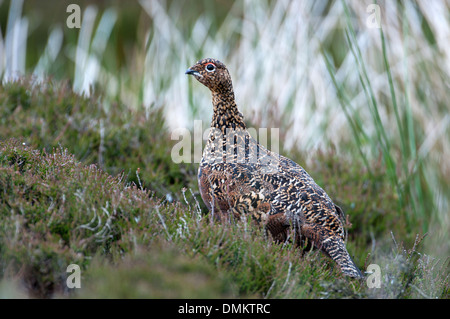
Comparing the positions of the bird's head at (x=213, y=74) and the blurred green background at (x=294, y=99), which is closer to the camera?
the bird's head at (x=213, y=74)

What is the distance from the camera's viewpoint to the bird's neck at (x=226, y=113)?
12.7 feet

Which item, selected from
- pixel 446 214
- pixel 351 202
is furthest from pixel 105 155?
pixel 446 214

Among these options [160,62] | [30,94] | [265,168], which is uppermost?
[160,62]

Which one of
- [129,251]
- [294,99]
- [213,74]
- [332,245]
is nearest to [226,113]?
[213,74]

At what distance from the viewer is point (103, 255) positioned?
2508 mm

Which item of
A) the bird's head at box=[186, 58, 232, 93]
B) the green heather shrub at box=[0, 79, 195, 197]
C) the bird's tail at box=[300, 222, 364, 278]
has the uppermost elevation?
the bird's head at box=[186, 58, 232, 93]

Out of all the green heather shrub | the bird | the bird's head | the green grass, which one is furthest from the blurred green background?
the green grass

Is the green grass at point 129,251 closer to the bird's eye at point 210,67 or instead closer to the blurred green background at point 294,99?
the blurred green background at point 294,99

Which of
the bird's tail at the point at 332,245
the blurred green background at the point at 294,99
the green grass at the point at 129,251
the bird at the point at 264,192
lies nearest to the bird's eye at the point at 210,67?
the bird at the point at 264,192

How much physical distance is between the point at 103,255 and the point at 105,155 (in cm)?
210

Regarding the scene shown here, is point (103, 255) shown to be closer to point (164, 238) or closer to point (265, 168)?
point (164, 238)

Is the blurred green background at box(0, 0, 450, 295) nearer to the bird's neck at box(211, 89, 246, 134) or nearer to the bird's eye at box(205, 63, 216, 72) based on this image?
the bird's neck at box(211, 89, 246, 134)

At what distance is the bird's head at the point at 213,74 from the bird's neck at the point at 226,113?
0.05 meters

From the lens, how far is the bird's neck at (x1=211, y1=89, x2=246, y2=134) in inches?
152
